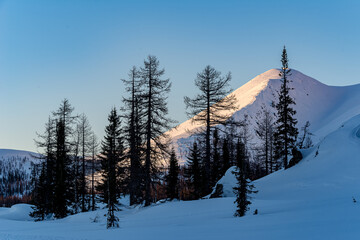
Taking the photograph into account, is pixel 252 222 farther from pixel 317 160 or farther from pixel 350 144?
pixel 350 144

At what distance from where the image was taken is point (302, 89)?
7554 inches

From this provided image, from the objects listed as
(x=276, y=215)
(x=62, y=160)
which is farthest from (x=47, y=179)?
(x=276, y=215)

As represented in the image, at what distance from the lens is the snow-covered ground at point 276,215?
661 cm

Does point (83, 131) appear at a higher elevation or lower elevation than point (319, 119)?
lower

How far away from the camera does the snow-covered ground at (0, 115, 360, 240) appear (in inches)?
260

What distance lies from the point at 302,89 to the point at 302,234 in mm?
209155

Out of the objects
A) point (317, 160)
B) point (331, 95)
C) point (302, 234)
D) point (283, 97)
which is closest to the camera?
point (302, 234)

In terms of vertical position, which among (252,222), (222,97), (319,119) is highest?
(319,119)

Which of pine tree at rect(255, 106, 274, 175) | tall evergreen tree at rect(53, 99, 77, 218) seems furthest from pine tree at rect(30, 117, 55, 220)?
pine tree at rect(255, 106, 274, 175)

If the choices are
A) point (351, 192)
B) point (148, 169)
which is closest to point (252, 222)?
point (351, 192)

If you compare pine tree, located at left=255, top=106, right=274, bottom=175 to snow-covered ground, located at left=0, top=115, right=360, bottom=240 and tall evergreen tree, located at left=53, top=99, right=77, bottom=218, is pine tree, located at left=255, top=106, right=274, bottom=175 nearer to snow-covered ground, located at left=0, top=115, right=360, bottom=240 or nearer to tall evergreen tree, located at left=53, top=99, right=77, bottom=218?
snow-covered ground, located at left=0, top=115, right=360, bottom=240

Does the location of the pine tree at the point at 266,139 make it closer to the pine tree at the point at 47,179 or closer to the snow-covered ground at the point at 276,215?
the snow-covered ground at the point at 276,215

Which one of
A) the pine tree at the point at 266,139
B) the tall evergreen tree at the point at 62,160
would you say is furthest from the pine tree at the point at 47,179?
the pine tree at the point at 266,139

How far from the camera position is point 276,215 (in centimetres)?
860
